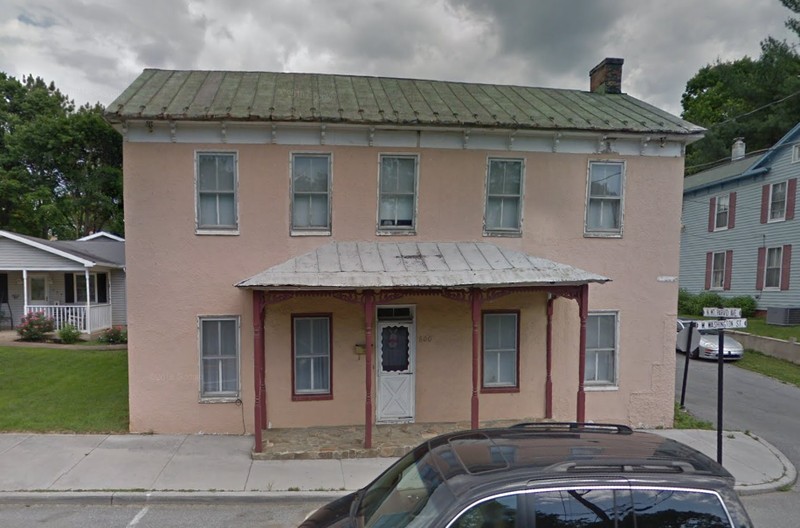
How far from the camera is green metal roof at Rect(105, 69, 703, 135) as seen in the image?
25.3ft

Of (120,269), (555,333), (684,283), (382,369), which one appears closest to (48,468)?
(382,369)

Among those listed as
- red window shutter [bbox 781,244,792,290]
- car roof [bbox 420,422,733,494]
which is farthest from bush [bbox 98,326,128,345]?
red window shutter [bbox 781,244,792,290]

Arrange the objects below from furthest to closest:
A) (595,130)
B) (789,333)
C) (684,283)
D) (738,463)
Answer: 1. (684,283)
2. (789,333)
3. (595,130)
4. (738,463)

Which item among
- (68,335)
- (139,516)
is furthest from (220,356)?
(68,335)

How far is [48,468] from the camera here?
6.18 meters

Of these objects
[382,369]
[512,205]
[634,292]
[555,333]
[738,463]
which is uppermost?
[512,205]

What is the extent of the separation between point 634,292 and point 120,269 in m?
20.4

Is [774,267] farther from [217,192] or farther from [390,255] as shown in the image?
[217,192]

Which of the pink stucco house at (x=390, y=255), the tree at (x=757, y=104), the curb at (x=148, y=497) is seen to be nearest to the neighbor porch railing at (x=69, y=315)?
the pink stucco house at (x=390, y=255)

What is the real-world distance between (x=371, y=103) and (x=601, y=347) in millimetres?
7068

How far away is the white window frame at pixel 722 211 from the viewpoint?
21766mm

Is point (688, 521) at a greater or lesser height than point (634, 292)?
lesser

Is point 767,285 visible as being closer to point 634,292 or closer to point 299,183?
point 634,292

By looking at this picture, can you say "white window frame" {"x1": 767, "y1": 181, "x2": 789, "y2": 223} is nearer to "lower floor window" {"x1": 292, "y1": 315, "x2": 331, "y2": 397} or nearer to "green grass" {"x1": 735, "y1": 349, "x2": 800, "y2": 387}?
"green grass" {"x1": 735, "y1": 349, "x2": 800, "y2": 387}
